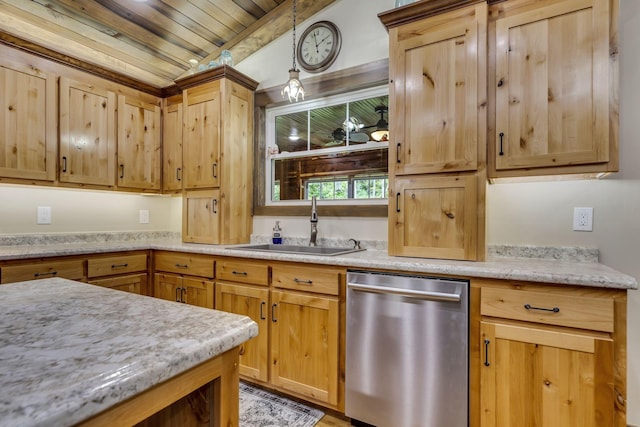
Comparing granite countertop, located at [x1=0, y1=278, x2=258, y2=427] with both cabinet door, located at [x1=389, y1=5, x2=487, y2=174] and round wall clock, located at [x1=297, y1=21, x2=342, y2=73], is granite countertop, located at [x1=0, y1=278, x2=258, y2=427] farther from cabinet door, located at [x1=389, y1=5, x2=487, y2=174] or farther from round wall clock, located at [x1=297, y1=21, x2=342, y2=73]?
round wall clock, located at [x1=297, y1=21, x2=342, y2=73]

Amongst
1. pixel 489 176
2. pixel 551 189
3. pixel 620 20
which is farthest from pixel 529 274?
pixel 620 20

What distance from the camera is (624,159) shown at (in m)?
1.77

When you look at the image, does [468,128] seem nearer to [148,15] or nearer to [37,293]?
[37,293]

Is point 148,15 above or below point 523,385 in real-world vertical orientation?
above

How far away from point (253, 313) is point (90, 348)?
1670 mm

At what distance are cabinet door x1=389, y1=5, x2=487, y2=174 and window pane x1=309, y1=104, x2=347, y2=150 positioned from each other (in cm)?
73

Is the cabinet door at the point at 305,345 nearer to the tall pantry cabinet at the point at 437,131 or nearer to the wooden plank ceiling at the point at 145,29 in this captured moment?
the tall pantry cabinet at the point at 437,131

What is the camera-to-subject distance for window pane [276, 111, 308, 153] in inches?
115

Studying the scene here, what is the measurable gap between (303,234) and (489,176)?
1492mm

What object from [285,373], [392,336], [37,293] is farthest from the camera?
[285,373]

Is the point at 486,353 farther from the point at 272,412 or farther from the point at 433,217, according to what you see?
the point at 272,412

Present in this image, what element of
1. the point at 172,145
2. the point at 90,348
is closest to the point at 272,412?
the point at 90,348

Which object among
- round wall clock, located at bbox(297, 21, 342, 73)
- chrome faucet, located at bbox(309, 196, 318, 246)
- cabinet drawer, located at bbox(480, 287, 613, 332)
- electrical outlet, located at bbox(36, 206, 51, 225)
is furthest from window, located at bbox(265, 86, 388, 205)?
electrical outlet, located at bbox(36, 206, 51, 225)

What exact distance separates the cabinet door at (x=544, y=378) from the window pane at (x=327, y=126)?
5.85ft
